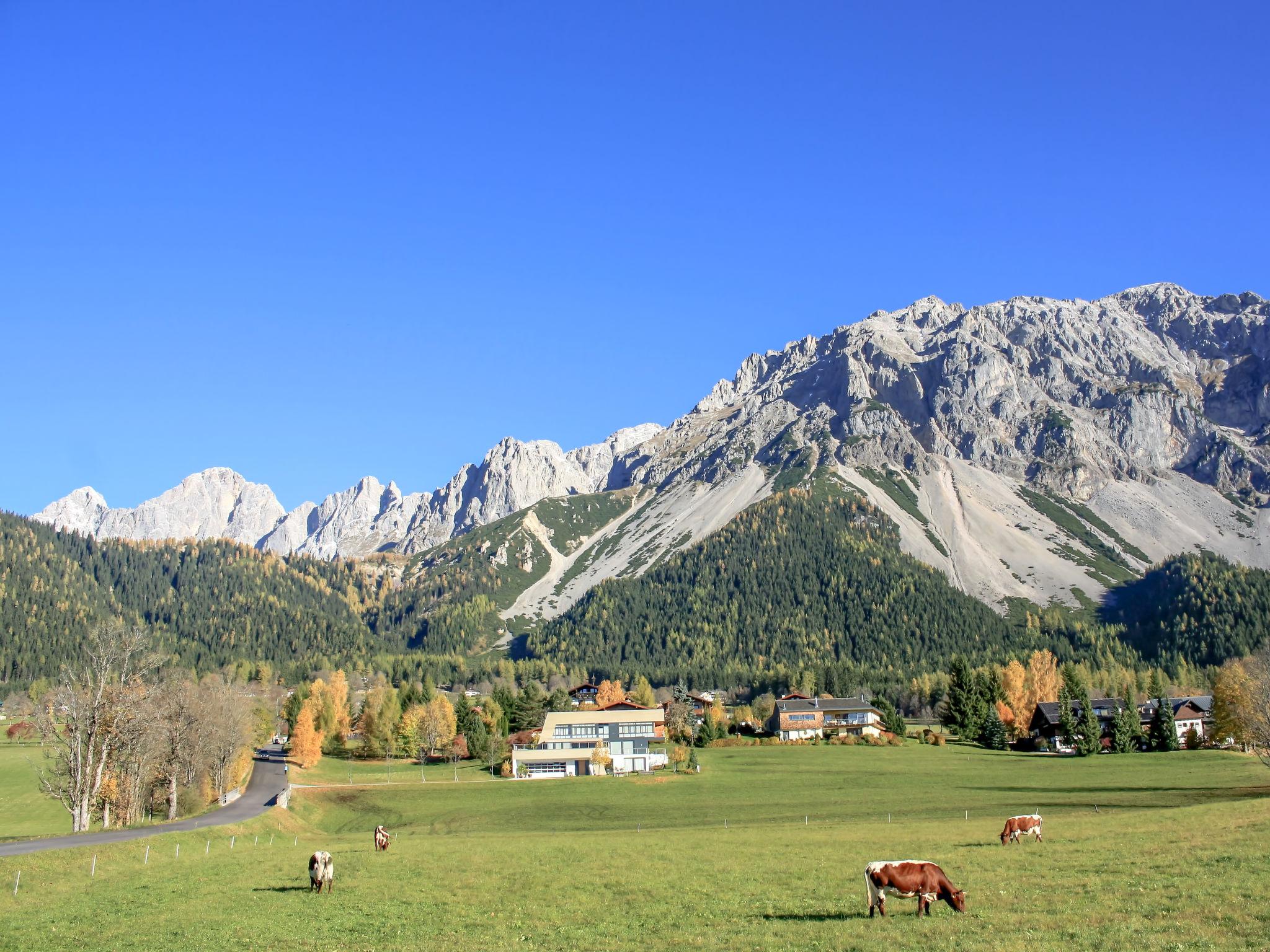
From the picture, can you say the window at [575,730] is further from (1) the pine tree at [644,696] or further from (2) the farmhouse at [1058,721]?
(2) the farmhouse at [1058,721]

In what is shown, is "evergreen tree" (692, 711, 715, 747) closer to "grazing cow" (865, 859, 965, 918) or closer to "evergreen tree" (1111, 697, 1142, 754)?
"evergreen tree" (1111, 697, 1142, 754)

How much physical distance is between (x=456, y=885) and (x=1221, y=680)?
405 feet

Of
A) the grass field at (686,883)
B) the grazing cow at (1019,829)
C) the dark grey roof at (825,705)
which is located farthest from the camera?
the dark grey roof at (825,705)

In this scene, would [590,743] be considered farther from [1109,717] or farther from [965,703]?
[1109,717]

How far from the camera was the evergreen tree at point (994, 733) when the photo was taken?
143m

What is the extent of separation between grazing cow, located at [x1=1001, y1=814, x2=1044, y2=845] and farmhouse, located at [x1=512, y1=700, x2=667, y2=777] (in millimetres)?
84292

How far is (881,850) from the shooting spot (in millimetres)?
44469

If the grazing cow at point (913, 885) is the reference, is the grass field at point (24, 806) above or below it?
Result: below

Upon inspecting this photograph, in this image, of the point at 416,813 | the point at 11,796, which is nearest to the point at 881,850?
the point at 416,813

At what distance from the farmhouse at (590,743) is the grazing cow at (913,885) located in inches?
3904

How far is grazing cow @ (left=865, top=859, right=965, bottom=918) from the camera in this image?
1108 inches

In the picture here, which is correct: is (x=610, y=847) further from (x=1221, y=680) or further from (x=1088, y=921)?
(x=1221, y=680)

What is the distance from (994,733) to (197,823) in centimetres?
11894

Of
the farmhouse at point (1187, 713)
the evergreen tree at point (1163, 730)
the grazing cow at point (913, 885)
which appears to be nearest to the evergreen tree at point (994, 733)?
the evergreen tree at point (1163, 730)
